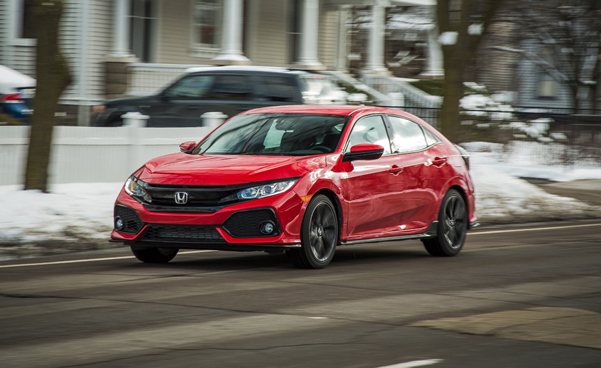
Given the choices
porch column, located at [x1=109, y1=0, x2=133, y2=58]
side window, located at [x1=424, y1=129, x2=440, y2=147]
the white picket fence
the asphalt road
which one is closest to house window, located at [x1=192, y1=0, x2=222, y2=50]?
porch column, located at [x1=109, y1=0, x2=133, y2=58]

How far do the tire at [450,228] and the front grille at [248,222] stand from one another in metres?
2.86

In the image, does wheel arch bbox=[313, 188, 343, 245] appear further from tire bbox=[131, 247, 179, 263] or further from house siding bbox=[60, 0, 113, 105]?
house siding bbox=[60, 0, 113, 105]

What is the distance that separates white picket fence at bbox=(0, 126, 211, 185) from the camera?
17688 mm

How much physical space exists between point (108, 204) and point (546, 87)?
138 ft

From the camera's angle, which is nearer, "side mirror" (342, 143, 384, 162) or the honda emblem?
the honda emblem

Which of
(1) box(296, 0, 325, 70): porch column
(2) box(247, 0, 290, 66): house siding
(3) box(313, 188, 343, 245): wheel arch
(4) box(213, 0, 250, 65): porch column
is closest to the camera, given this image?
(3) box(313, 188, 343, 245): wheel arch

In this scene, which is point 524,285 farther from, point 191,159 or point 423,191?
point 191,159

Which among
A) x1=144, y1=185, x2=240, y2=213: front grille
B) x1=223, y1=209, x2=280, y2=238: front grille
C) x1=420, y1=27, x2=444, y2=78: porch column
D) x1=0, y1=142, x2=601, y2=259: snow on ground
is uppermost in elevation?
Result: x1=420, y1=27, x2=444, y2=78: porch column

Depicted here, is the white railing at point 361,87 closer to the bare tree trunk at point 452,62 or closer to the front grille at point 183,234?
the bare tree trunk at point 452,62

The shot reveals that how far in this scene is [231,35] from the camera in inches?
1266

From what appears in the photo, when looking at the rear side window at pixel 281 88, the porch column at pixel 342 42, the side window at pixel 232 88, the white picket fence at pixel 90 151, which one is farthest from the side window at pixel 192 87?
the porch column at pixel 342 42

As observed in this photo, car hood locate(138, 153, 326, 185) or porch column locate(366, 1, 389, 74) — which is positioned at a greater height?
porch column locate(366, 1, 389, 74)

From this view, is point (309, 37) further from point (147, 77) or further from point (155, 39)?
point (147, 77)

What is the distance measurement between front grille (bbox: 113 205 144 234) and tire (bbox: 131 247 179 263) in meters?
0.47
